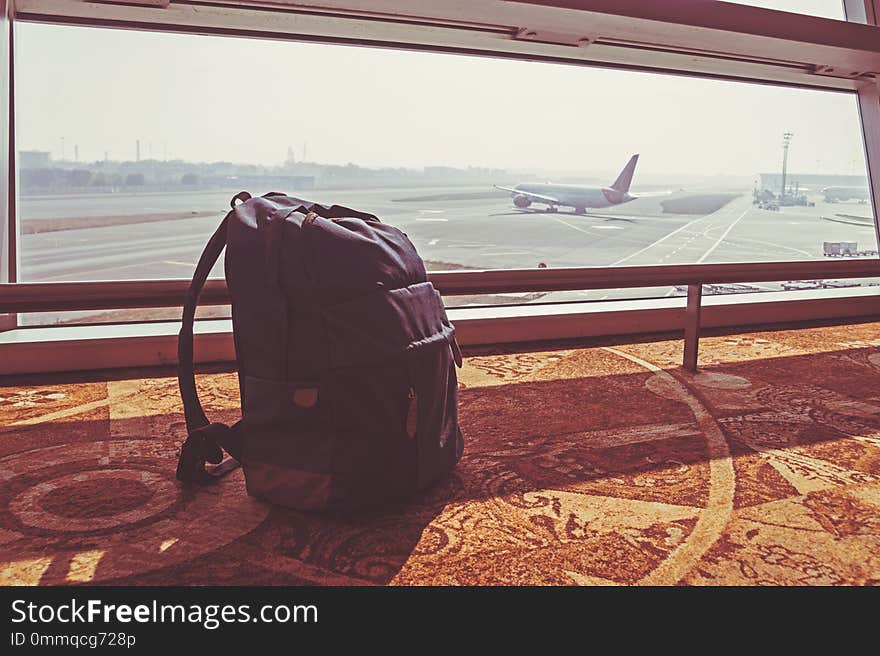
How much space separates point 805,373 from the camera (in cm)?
246

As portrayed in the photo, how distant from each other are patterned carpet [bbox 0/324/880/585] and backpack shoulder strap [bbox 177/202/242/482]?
53 mm

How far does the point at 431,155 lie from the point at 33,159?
4.62ft

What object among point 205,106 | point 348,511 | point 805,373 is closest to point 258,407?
point 348,511

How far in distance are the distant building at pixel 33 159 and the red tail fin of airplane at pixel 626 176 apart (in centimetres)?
228

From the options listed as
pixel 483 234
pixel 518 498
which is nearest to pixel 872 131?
pixel 483 234

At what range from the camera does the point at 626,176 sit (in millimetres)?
3318

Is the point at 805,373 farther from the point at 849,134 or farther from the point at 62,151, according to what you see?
the point at 62,151

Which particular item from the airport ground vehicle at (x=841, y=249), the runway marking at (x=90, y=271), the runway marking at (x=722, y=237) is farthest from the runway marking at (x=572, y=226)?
the runway marking at (x=90, y=271)

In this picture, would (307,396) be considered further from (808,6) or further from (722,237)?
(808,6)

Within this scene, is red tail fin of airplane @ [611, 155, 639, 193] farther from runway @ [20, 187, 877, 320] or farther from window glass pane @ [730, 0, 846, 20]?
window glass pane @ [730, 0, 846, 20]

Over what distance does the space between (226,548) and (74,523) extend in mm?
318
